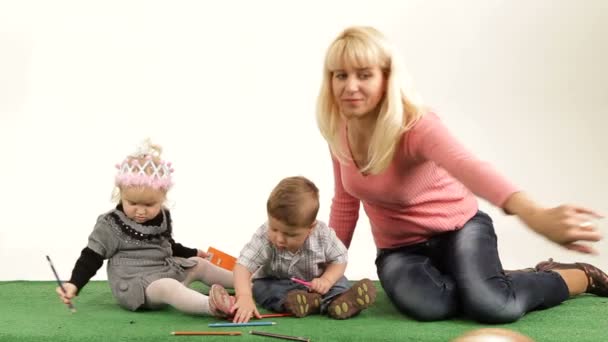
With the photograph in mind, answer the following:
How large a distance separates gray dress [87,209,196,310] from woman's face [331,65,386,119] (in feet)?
2.57

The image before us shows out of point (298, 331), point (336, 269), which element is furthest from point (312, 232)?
point (298, 331)

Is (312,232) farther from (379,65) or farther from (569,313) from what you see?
(569,313)

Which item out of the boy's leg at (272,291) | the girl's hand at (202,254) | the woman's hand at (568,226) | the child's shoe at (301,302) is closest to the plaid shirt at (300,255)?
the boy's leg at (272,291)

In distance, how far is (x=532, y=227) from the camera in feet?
6.49

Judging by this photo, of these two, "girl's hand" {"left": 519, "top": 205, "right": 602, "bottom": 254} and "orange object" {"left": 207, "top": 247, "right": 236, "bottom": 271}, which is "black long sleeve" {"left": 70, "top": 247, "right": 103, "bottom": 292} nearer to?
"orange object" {"left": 207, "top": 247, "right": 236, "bottom": 271}

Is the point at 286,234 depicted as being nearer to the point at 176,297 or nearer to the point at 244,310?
the point at 244,310

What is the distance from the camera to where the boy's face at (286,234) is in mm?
2633

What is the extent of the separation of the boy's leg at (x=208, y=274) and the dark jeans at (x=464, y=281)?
581 millimetres

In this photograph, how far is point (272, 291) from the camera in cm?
279

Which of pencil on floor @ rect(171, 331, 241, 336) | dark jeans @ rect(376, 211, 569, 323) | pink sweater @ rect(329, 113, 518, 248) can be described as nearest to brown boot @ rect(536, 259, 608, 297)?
dark jeans @ rect(376, 211, 569, 323)

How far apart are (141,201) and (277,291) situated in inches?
20.4

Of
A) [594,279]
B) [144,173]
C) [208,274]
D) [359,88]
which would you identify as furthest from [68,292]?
[594,279]

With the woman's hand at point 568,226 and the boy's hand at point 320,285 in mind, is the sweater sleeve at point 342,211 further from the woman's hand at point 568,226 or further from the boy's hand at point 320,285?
the woman's hand at point 568,226

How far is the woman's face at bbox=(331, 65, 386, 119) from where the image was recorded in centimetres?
253
